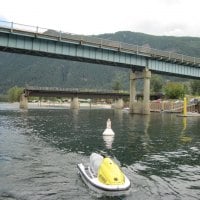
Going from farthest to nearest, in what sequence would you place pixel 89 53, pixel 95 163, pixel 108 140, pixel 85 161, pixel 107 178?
pixel 89 53 < pixel 108 140 < pixel 85 161 < pixel 95 163 < pixel 107 178

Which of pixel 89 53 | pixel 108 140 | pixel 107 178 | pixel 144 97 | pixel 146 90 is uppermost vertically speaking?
pixel 89 53

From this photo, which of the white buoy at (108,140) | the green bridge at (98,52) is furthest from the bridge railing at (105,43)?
the white buoy at (108,140)

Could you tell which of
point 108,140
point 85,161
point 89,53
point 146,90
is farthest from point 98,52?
point 85,161

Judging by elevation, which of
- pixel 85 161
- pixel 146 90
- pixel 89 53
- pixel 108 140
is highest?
pixel 89 53

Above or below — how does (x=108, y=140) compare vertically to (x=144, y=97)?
below

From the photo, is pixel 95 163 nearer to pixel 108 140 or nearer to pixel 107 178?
pixel 107 178

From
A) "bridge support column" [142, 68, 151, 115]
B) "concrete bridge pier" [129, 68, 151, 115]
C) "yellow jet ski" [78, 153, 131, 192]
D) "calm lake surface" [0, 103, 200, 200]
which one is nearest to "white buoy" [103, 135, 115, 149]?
"calm lake surface" [0, 103, 200, 200]

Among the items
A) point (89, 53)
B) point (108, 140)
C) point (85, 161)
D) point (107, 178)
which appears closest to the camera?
point (107, 178)

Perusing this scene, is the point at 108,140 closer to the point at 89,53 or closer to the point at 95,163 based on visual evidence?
the point at 95,163

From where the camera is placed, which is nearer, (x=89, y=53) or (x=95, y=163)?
(x=95, y=163)

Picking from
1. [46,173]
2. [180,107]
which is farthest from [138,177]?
[180,107]

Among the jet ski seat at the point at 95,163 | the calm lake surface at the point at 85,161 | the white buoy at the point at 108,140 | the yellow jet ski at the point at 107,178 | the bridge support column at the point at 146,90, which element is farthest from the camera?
the bridge support column at the point at 146,90

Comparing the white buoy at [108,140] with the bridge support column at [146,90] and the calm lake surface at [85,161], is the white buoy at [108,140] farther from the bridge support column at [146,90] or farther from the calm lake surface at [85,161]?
the bridge support column at [146,90]

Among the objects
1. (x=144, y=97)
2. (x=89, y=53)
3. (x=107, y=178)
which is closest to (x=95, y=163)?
(x=107, y=178)
